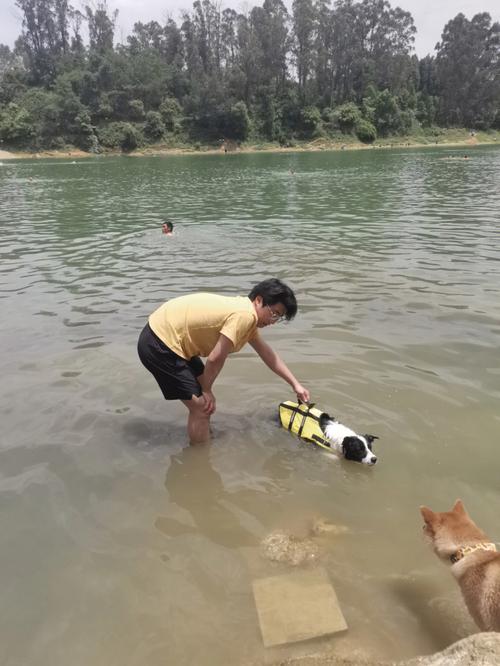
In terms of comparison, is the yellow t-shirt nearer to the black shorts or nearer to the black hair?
the black shorts

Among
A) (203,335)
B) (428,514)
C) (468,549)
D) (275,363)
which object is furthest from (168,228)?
(468,549)

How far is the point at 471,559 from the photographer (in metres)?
2.92

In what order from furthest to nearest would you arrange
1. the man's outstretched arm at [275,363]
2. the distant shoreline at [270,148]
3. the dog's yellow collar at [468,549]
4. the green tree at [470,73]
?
the green tree at [470,73] → the distant shoreline at [270,148] → the man's outstretched arm at [275,363] → the dog's yellow collar at [468,549]

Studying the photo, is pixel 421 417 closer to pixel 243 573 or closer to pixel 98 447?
pixel 243 573

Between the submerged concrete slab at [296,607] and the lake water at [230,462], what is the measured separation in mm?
74

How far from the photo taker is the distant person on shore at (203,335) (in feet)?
13.5

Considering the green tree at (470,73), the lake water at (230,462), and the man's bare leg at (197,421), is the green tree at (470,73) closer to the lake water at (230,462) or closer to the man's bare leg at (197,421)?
the lake water at (230,462)

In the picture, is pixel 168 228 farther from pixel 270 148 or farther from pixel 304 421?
pixel 270 148

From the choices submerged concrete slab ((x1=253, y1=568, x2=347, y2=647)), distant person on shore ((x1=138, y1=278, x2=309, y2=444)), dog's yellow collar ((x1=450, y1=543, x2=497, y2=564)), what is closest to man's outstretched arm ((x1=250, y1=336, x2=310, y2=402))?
distant person on shore ((x1=138, y1=278, x2=309, y2=444))

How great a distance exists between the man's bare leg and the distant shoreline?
7407 cm

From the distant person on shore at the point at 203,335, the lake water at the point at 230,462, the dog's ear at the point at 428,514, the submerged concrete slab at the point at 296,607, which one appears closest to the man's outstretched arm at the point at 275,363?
the distant person on shore at the point at 203,335

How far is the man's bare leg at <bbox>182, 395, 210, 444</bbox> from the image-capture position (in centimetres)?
472

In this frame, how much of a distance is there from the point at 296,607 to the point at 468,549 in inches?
45.1

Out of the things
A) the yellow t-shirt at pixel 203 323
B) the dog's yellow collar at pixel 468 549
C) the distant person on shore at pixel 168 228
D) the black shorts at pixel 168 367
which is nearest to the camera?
the dog's yellow collar at pixel 468 549
